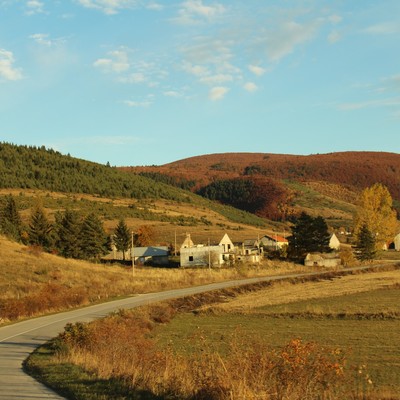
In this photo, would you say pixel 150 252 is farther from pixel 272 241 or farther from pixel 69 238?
pixel 272 241

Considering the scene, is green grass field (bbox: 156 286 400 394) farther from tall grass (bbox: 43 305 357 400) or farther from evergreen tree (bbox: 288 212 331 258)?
evergreen tree (bbox: 288 212 331 258)

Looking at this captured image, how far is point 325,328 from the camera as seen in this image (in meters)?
28.0

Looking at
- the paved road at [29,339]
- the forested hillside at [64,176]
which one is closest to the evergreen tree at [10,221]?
the paved road at [29,339]

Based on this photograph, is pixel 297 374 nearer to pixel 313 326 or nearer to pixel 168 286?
pixel 313 326

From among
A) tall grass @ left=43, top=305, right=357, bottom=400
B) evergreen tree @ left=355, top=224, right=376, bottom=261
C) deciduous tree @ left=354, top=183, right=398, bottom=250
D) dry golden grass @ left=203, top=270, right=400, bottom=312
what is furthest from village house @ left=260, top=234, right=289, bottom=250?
tall grass @ left=43, top=305, right=357, bottom=400

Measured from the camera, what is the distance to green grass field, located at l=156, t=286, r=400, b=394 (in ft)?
62.8

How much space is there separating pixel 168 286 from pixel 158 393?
139ft

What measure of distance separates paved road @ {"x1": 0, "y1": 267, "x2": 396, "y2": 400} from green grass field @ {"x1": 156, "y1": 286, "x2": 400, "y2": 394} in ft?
15.4

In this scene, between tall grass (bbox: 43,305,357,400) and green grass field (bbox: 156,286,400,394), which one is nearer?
tall grass (bbox: 43,305,357,400)

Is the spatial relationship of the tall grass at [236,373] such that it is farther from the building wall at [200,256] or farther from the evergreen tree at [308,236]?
the evergreen tree at [308,236]

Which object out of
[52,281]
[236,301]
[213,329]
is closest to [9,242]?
[52,281]

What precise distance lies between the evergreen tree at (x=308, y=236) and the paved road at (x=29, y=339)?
139 ft

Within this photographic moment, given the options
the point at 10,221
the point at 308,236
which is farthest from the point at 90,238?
the point at 308,236

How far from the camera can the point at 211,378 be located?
419 inches
